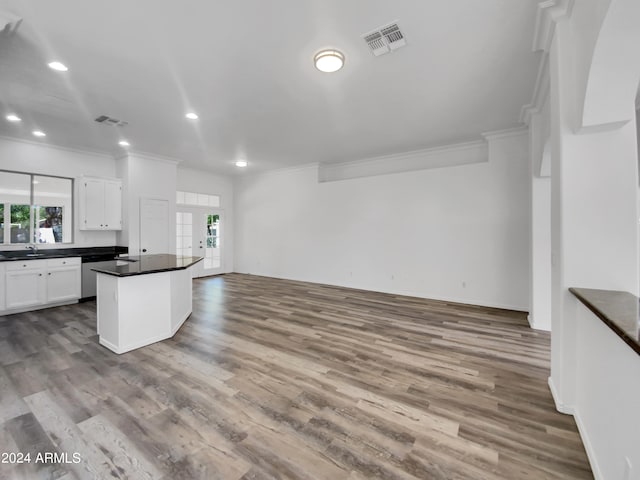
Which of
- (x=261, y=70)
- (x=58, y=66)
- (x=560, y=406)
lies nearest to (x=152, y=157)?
(x=58, y=66)

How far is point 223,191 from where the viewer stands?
8.54 metres

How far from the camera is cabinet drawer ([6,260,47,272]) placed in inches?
177

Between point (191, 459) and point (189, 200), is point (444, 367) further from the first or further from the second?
point (189, 200)

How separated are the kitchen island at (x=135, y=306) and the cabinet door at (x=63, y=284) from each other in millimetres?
2449

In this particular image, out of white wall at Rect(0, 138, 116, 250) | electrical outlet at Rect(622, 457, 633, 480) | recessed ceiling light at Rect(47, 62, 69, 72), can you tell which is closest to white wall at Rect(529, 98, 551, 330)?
electrical outlet at Rect(622, 457, 633, 480)

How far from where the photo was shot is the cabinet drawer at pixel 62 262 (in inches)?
192

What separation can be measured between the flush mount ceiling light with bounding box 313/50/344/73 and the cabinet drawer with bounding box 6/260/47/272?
5.63 meters

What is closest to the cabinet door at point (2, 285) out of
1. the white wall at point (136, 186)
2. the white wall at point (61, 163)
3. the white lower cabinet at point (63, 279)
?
the white lower cabinet at point (63, 279)

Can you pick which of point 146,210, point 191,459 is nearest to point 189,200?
point 146,210

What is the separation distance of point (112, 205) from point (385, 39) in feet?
20.4

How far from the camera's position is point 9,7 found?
2.08m

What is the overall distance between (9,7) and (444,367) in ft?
15.6

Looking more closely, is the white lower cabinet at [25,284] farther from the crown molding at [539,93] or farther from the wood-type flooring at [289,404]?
the crown molding at [539,93]

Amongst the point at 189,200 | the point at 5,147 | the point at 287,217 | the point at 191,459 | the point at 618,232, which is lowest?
the point at 191,459
